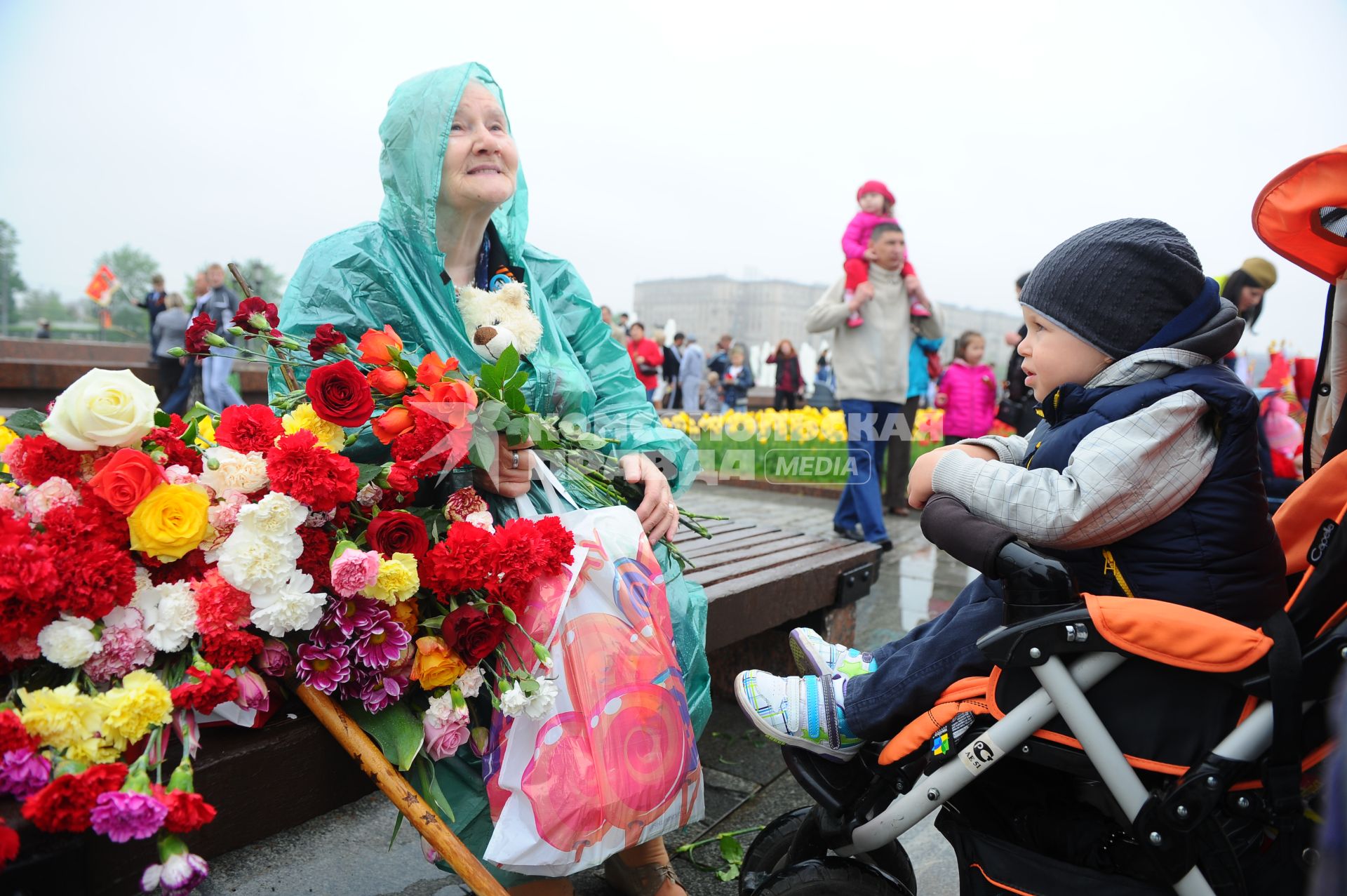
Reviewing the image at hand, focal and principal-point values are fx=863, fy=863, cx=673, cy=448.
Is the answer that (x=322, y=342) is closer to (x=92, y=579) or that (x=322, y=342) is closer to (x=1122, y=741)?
(x=92, y=579)

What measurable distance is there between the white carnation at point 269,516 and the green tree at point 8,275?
43901 mm

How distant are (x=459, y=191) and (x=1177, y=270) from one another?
154 centimetres

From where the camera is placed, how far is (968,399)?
6730 mm

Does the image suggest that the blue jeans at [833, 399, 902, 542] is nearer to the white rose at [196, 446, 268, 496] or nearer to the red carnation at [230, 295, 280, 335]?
the red carnation at [230, 295, 280, 335]

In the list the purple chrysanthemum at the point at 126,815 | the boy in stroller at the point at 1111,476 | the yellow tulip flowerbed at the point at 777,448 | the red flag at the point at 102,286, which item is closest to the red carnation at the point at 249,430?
the purple chrysanthemum at the point at 126,815

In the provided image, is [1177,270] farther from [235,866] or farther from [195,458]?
[235,866]

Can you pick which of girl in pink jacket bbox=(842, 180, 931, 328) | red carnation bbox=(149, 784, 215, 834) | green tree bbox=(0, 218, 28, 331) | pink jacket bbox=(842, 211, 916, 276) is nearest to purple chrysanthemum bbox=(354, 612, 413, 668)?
red carnation bbox=(149, 784, 215, 834)

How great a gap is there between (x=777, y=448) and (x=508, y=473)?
5790mm

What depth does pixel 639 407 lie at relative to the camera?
2.35 m

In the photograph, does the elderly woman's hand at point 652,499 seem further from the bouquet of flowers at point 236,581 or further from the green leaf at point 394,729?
the green leaf at point 394,729

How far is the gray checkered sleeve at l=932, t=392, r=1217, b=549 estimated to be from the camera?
53.1 inches

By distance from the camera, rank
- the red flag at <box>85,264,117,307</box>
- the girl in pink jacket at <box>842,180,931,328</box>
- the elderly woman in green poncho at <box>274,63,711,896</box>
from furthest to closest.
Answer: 1. the red flag at <box>85,264,117,307</box>
2. the girl in pink jacket at <box>842,180,931,328</box>
3. the elderly woman in green poncho at <box>274,63,711,896</box>

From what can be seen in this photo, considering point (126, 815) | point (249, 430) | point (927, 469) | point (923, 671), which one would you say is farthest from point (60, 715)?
point (927, 469)

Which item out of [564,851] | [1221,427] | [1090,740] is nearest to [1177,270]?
[1221,427]
